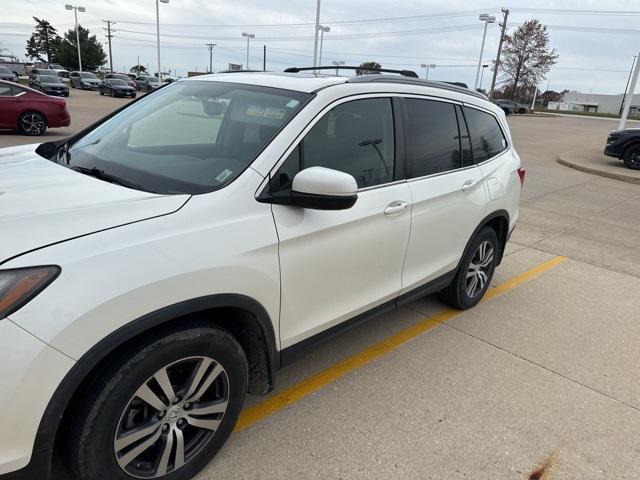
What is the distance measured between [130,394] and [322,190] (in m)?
1.13

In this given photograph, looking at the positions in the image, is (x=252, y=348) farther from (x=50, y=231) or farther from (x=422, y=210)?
(x=422, y=210)

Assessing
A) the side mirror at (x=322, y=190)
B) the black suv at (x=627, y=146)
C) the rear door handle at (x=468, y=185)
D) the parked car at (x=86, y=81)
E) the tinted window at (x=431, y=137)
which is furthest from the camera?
the parked car at (x=86, y=81)

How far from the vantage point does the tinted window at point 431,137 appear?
3156 mm

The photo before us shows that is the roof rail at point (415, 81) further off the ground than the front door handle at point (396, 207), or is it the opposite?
the roof rail at point (415, 81)

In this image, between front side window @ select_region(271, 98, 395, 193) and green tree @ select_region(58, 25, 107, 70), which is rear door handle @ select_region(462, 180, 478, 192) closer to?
front side window @ select_region(271, 98, 395, 193)

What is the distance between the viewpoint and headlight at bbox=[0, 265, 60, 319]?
1.58 m

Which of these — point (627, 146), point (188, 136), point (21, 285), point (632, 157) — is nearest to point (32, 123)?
point (188, 136)

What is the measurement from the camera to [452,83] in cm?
404

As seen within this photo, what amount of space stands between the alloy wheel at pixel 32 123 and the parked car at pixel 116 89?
23473 millimetres

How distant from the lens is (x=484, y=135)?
4.02 m

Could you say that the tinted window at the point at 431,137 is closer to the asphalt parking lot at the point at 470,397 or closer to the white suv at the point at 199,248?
the white suv at the point at 199,248

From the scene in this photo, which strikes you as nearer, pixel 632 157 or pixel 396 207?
pixel 396 207

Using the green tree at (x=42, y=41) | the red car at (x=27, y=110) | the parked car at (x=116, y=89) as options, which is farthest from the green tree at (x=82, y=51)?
the red car at (x=27, y=110)

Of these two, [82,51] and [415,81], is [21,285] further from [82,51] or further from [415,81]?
[82,51]
